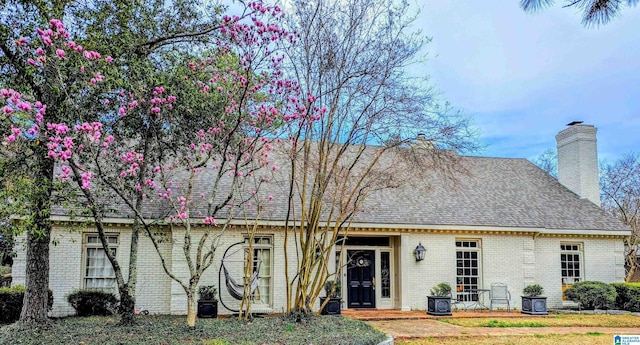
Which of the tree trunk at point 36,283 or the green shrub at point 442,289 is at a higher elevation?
the tree trunk at point 36,283

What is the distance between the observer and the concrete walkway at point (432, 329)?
38.2 feet

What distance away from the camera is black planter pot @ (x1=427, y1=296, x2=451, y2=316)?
15.0 meters

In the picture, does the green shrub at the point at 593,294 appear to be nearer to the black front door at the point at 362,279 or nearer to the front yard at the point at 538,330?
the front yard at the point at 538,330

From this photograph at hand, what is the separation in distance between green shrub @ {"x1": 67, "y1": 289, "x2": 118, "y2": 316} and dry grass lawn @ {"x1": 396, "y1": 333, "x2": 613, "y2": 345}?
Result: 747 cm

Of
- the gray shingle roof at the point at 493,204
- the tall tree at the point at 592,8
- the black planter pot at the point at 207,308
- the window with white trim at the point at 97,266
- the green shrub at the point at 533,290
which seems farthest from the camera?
the gray shingle roof at the point at 493,204

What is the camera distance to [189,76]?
1038 centimetres

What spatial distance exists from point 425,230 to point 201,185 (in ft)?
22.1

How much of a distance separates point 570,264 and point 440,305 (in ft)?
18.7

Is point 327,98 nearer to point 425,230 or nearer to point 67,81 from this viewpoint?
point 67,81

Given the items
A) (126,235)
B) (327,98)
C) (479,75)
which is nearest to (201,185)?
(126,235)

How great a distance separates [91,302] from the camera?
44.7ft

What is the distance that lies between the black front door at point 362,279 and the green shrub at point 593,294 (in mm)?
6305

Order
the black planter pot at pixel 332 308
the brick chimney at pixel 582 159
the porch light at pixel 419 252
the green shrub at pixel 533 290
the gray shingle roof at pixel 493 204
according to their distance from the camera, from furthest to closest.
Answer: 1. the brick chimney at pixel 582 159
2. the gray shingle roof at pixel 493 204
3. the green shrub at pixel 533 290
4. the porch light at pixel 419 252
5. the black planter pot at pixel 332 308

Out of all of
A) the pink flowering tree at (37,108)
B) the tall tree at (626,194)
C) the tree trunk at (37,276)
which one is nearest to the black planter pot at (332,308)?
the tree trunk at (37,276)
